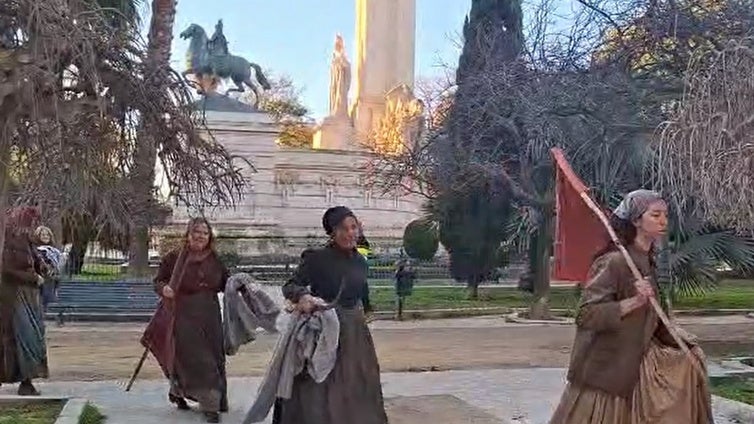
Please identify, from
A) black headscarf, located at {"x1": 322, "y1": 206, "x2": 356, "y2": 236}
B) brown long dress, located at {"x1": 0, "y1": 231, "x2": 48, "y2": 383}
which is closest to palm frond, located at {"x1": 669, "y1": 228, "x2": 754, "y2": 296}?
brown long dress, located at {"x1": 0, "y1": 231, "x2": 48, "y2": 383}

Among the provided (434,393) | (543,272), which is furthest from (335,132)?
(434,393)

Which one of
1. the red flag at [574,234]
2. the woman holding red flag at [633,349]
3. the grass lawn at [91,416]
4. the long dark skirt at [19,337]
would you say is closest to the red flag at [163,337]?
the grass lawn at [91,416]

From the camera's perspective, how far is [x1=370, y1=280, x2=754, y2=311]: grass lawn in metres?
24.8

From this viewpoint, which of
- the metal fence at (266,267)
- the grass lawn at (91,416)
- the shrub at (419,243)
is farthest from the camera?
the shrub at (419,243)

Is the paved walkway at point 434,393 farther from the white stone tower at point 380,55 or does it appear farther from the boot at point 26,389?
the white stone tower at point 380,55

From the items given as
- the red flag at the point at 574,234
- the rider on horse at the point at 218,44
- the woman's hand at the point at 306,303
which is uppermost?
the rider on horse at the point at 218,44

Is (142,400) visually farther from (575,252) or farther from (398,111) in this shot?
(398,111)

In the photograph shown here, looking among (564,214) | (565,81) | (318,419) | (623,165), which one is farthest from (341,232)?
(623,165)

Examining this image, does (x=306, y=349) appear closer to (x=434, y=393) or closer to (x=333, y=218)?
(x=333, y=218)

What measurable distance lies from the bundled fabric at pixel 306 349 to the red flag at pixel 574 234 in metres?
1.75

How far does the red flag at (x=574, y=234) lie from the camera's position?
5.74m

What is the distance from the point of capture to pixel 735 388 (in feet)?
34.6

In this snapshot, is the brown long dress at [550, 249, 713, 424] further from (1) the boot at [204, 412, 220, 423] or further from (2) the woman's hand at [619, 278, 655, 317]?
(1) the boot at [204, 412, 220, 423]

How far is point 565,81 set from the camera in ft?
53.9
